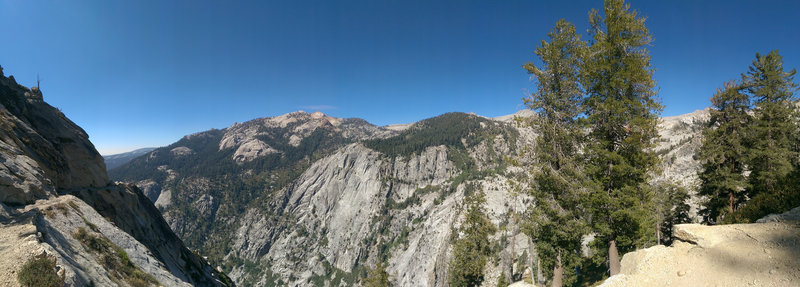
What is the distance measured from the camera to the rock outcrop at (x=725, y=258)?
8.72 meters

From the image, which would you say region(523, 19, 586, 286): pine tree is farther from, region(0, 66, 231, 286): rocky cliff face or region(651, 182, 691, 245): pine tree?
region(651, 182, 691, 245): pine tree

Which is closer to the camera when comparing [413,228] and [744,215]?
[744,215]

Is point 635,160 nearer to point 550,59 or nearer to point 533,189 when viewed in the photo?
point 533,189

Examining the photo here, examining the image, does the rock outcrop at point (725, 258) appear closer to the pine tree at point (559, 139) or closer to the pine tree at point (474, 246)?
the pine tree at point (559, 139)

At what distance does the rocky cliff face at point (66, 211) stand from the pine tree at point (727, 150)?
42339 mm

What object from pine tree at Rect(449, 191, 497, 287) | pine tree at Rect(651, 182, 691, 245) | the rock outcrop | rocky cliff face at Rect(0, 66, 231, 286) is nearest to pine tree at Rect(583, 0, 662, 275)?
the rock outcrop

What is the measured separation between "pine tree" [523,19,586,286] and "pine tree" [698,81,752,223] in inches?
718

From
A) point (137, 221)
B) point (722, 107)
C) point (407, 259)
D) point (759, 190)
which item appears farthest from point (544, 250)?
point (407, 259)

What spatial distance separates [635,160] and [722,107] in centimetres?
2003

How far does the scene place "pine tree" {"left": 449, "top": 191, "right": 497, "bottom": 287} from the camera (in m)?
29.5

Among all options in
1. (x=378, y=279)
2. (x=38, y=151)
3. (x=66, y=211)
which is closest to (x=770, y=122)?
(x=378, y=279)

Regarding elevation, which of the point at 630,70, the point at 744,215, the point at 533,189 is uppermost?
the point at 630,70

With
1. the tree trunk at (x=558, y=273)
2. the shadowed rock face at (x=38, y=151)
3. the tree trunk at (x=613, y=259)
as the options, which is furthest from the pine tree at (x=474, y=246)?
the shadowed rock face at (x=38, y=151)

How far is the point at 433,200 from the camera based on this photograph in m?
199
